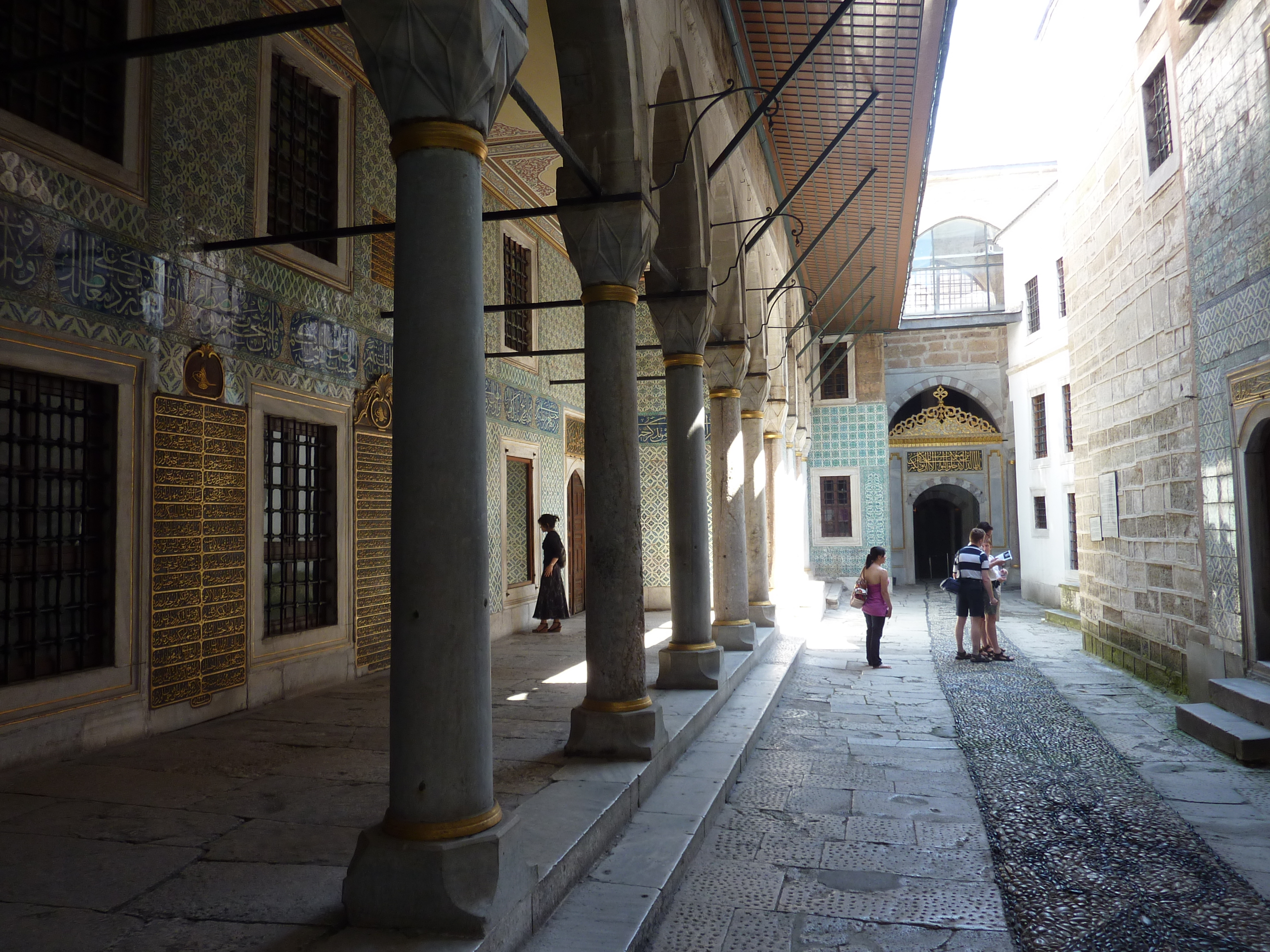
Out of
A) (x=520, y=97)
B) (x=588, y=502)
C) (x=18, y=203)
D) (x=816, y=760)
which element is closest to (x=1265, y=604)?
(x=816, y=760)

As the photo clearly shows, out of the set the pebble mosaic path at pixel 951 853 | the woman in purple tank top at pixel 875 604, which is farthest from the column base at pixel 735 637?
the woman in purple tank top at pixel 875 604

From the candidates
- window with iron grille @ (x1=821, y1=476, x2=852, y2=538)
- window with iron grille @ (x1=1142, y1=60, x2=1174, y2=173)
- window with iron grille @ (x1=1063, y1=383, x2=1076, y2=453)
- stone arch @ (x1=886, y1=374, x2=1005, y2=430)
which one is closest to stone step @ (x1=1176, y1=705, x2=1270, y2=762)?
window with iron grille @ (x1=1142, y1=60, x2=1174, y2=173)

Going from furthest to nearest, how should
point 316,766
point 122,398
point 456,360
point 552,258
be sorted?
point 552,258
point 122,398
point 316,766
point 456,360

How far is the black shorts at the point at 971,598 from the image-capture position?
374 inches

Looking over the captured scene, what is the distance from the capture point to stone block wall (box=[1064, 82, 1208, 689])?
7570mm

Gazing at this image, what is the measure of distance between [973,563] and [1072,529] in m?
8.87

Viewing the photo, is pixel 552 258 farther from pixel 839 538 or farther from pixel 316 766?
pixel 839 538

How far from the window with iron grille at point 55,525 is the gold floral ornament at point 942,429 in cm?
Result: 1952

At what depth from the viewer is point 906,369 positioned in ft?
71.1

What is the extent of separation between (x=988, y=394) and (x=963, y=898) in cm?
1961

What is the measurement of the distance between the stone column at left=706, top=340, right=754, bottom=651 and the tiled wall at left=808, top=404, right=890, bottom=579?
11.9 metres

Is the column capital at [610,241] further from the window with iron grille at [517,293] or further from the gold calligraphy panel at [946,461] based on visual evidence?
the gold calligraphy panel at [946,461]

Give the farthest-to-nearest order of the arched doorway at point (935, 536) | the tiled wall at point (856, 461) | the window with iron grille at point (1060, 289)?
the arched doorway at point (935, 536) → the tiled wall at point (856, 461) → the window with iron grille at point (1060, 289)

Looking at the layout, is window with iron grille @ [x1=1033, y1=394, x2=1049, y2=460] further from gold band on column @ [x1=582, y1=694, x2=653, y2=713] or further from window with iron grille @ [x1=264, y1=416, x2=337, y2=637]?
gold band on column @ [x1=582, y1=694, x2=653, y2=713]
